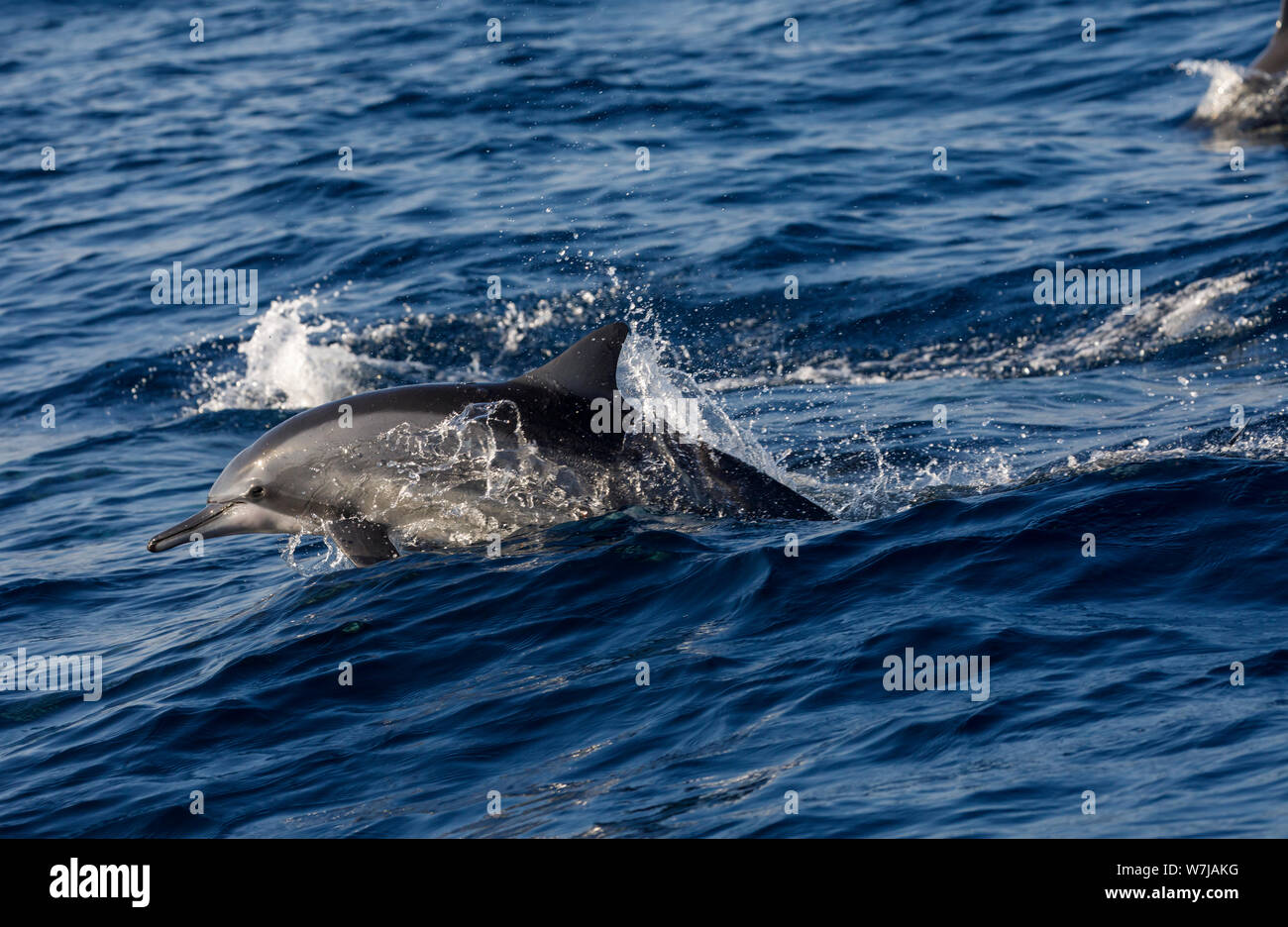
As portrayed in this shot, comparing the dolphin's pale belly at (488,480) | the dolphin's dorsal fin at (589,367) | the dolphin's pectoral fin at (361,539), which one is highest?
the dolphin's dorsal fin at (589,367)

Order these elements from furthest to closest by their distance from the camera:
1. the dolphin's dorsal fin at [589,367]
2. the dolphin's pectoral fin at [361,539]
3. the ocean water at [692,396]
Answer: the dolphin's pectoral fin at [361,539] < the dolphin's dorsal fin at [589,367] < the ocean water at [692,396]

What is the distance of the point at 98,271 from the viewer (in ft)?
70.5

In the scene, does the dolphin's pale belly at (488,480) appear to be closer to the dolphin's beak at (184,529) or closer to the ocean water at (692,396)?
the ocean water at (692,396)

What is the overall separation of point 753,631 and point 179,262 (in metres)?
14.4

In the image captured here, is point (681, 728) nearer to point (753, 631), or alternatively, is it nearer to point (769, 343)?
point (753, 631)

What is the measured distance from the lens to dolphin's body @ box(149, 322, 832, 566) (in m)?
10.4

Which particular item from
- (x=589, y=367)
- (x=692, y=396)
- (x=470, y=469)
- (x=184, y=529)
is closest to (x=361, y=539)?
(x=470, y=469)

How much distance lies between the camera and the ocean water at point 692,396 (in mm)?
7641

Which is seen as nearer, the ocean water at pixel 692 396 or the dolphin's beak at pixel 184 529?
the ocean water at pixel 692 396

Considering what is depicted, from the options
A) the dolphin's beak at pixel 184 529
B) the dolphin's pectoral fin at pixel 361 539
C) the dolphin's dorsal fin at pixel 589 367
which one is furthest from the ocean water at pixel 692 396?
the dolphin's dorsal fin at pixel 589 367

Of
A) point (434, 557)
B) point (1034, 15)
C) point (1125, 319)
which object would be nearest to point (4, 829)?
point (434, 557)

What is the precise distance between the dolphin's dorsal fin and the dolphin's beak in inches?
92.9

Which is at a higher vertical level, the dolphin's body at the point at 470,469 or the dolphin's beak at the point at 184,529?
the dolphin's body at the point at 470,469

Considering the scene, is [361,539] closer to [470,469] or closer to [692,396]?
[470,469]
